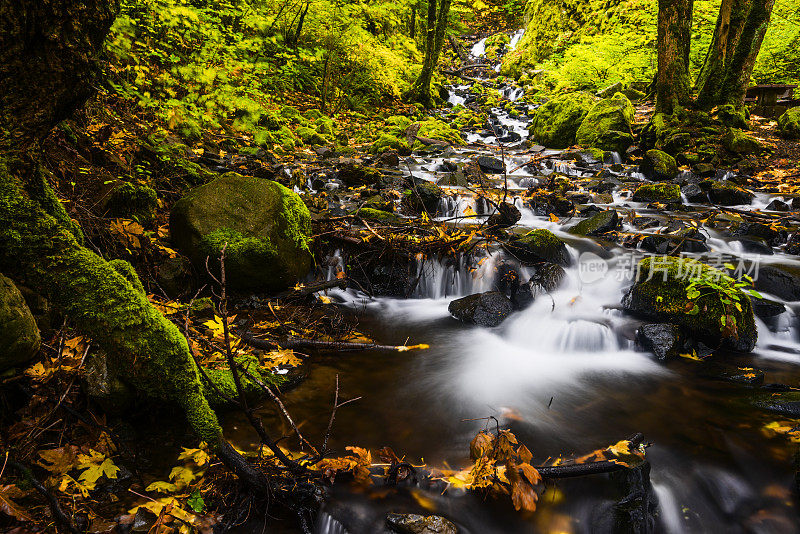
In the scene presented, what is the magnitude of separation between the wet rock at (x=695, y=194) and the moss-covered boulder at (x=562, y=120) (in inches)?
206

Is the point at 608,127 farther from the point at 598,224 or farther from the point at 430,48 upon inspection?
the point at 430,48

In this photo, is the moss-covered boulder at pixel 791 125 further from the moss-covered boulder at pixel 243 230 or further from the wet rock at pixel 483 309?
the moss-covered boulder at pixel 243 230

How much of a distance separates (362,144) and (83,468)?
12.1 meters

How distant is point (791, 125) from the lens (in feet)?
37.0

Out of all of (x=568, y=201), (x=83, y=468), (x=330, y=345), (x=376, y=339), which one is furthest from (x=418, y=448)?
(x=568, y=201)

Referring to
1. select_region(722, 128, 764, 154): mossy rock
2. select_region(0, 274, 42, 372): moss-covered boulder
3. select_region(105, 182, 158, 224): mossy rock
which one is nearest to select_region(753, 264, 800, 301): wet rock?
select_region(722, 128, 764, 154): mossy rock

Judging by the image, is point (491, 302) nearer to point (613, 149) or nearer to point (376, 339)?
point (376, 339)

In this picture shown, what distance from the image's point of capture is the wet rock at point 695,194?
29.7ft

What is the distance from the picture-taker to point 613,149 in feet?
40.4

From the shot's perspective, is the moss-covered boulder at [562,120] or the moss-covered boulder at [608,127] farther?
the moss-covered boulder at [562,120]

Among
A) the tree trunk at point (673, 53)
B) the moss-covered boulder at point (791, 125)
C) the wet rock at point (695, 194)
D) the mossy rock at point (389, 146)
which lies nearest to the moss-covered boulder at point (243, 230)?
the mossy rock at point (389, 146)

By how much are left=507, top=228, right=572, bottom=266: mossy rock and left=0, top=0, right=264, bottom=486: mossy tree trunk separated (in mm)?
4895

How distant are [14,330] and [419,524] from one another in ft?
8.11

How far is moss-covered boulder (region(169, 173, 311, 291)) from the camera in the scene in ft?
15.1
